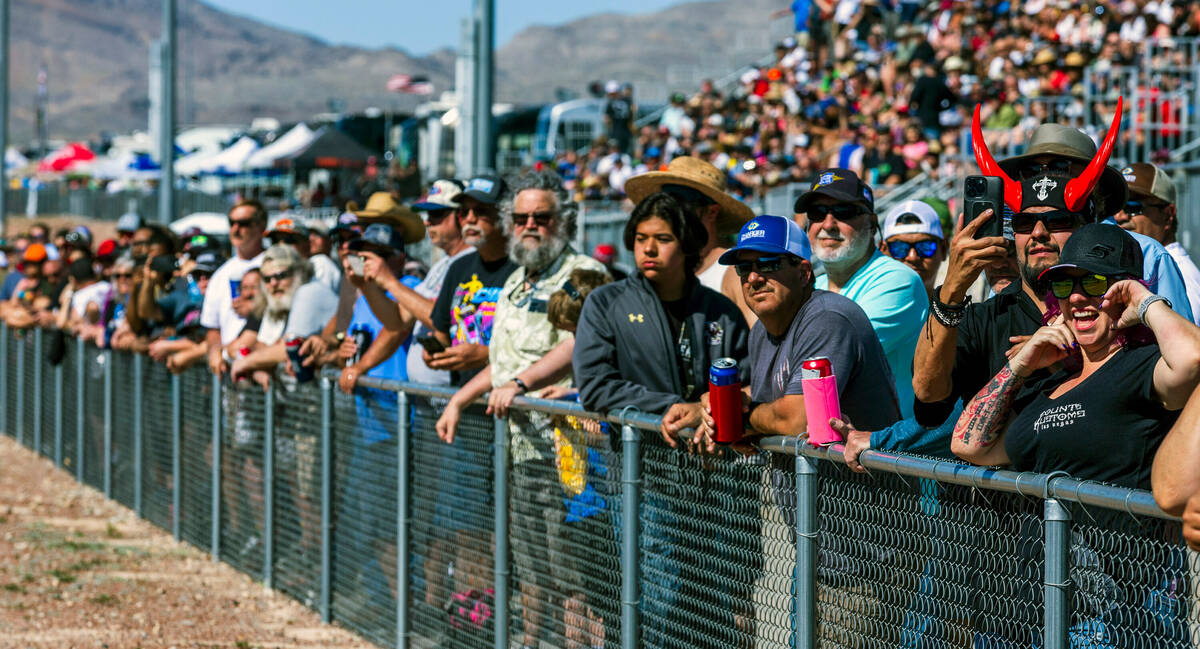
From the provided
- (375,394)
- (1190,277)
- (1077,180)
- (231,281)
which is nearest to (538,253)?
(375,394)

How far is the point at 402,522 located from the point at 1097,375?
4245 millimetres

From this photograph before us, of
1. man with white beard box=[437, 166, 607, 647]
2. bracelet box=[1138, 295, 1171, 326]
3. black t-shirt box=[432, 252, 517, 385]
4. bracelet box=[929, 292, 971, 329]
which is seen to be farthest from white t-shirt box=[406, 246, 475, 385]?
bracelet box=[1138, 295, 1171, 326]

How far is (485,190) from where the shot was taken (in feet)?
26.2

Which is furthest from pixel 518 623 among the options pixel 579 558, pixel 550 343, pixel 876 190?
pixel 876 190

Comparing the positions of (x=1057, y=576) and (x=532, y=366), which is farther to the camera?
(x=532, y=366)

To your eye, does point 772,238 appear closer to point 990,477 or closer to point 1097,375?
point 1097,375

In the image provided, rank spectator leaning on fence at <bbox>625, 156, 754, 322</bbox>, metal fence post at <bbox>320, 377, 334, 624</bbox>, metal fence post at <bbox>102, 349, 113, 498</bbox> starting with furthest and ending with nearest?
metal fence post at <bbox>102, 349, 113, 498</bbox>, metal fence post at <bbox>320, 377, 334, 624</bbox>, spectator leaning on fence at <bbox>625, 156, 754, 322</bbox>

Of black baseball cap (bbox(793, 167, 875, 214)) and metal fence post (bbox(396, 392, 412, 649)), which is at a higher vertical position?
black baseball cap (bbox(793, 167, 875, 214))

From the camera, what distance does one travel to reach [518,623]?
661 centimetres

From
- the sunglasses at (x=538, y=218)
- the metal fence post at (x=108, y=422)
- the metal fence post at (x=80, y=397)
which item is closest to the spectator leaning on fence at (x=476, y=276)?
the sunglasses at (x=538, y=218)

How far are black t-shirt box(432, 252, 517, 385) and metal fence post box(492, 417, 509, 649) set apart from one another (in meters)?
1.06

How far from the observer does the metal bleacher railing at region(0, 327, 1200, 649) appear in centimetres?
369

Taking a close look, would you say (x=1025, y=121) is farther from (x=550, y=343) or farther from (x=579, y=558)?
(x=579, y=558)

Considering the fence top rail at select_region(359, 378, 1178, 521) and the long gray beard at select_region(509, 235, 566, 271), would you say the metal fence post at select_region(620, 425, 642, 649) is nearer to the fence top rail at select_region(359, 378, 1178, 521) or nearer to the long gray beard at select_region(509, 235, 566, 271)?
the fence top rail at select_region(359, 378, 1178, 521)
